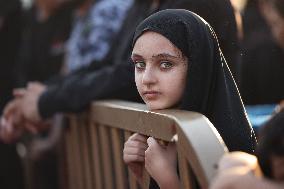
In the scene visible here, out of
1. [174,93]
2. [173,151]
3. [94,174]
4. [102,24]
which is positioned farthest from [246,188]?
[102,24]

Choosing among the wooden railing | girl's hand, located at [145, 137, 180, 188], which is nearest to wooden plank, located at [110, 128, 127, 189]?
the wooden railing

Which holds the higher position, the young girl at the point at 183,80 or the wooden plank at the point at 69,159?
the young girl at the point at 183,80

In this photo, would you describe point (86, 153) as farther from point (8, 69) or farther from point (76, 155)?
point (8, 69)

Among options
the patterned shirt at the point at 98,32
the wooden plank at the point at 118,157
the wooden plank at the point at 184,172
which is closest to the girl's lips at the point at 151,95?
the wooden plank at the point at 184,172

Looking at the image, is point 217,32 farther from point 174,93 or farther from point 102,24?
point 102,24

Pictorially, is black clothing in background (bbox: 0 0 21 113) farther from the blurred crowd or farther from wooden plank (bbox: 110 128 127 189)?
wooden plank (bbox: 110 128 127 189)

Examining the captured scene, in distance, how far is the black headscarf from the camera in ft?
7.72

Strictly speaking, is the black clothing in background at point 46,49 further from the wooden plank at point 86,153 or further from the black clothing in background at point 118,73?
the wooden plank at point 86,153

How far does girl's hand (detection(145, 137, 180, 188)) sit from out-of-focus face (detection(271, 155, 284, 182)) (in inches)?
20.8

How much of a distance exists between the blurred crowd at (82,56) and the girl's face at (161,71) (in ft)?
1.26

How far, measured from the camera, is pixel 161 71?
2.44 m

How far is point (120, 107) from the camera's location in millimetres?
2936

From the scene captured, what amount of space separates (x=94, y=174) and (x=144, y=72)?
1.32 metres

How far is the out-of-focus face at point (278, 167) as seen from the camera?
1.77 metres
